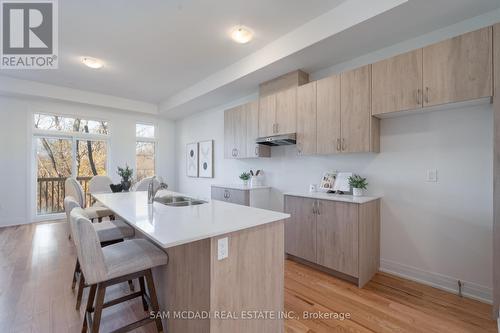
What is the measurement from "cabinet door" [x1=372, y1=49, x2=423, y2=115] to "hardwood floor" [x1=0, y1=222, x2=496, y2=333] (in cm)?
184

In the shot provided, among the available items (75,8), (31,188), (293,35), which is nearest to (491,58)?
(293,35)

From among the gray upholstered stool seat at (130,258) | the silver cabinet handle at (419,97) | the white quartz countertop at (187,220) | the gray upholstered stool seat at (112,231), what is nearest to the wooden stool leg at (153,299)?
the gray upholstered stool seat at (130,258)

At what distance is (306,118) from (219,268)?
2.32m

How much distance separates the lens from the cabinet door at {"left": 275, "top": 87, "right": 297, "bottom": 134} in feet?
10.4

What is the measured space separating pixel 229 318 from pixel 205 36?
9.86ft

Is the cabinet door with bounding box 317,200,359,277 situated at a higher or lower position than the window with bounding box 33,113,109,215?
lower

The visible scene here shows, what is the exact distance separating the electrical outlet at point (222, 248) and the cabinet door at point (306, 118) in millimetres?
1997

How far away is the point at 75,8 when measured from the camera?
237 centimetres

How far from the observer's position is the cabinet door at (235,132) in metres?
3.97

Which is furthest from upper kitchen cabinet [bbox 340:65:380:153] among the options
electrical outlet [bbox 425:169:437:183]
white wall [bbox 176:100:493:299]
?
electrical outlet [bbox 425:169:437:183]

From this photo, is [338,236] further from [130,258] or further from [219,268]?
[130,258]

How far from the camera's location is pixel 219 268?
4.25 feet

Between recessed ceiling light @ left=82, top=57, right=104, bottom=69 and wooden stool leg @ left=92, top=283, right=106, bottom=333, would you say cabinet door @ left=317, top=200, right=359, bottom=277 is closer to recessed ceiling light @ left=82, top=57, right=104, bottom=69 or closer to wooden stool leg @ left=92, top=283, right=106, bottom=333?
wooden stool leg @ left=92, top=283, right=106, bottom=333

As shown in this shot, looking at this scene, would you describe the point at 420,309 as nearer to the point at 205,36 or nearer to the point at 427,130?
the point at 427,130
